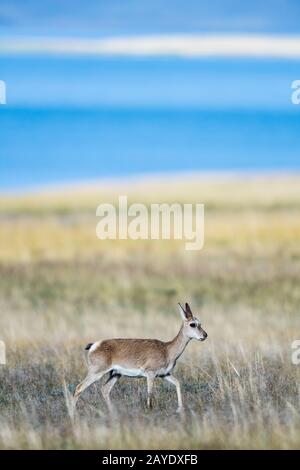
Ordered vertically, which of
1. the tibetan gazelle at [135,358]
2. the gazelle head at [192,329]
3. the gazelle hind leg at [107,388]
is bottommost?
the gazelle hind leg at [107,388]

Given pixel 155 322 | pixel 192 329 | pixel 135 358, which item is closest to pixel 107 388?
pixel 135 358

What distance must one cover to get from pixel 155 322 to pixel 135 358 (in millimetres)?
11763

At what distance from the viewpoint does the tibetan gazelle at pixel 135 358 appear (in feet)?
42.7

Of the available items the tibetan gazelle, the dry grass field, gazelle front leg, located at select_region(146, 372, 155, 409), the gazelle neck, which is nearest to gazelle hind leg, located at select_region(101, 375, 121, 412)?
the tibetan gazelle

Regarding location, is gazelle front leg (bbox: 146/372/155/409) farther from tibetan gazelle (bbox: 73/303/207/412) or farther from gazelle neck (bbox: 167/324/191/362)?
gazelle neck (bbox: 167/324/191/362)

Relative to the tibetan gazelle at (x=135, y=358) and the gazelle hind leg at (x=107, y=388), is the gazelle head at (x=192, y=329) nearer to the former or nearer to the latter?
the tibetan gazelle at (x=135, y=358)

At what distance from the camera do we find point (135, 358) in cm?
1322

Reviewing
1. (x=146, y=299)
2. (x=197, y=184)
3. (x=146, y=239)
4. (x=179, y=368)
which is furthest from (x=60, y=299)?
(x=197, y=184)

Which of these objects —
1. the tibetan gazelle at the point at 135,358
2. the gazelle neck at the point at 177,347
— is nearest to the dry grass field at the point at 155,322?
the tibetan gazelle at the point at 135,358

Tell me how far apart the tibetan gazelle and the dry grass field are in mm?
289

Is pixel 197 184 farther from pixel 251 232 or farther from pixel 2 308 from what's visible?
pixel 2 308

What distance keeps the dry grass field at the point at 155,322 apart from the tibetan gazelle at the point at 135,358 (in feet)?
0.95

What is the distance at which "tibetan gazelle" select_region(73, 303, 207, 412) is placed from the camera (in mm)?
13008

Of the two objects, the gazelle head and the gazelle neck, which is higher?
the gazelle head
